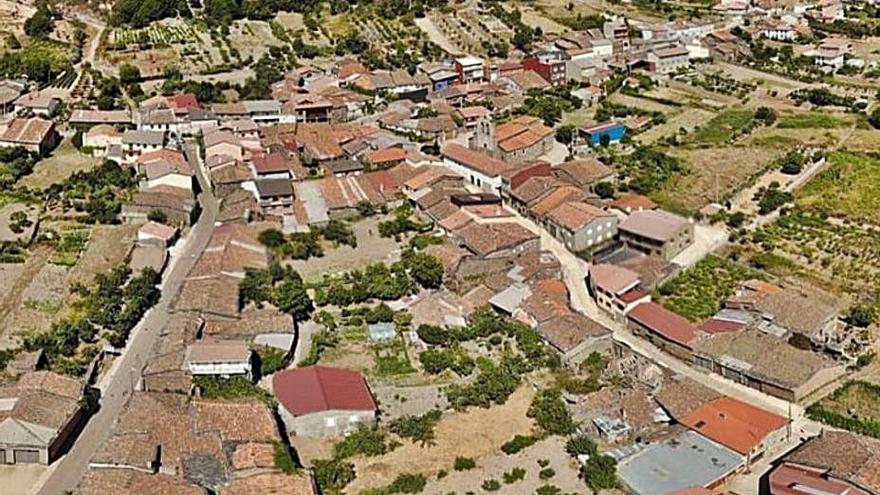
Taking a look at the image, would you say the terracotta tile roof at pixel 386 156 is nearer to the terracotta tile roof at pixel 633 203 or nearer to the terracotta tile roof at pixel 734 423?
the terracotta tile roof at pixel 633 203

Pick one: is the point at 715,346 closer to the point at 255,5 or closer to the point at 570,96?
the point at 570,96

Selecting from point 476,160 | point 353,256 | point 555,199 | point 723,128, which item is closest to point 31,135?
point 353,256

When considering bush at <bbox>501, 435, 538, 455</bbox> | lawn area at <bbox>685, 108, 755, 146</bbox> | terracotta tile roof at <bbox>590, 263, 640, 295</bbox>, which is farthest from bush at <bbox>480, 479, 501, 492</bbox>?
lawn area at <bbox>685, 108, 755, 146</bbox>

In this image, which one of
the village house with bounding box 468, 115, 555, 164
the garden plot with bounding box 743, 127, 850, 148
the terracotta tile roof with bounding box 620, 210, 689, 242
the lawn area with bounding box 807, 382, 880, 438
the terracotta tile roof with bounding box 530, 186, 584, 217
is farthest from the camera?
the garden plot with bounding box 743, 127, 850, 148

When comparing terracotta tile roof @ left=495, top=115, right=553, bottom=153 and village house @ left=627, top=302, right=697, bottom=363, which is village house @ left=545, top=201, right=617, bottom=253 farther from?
terracotta tile roof @ left=495, top=115, right=553, bottom=153

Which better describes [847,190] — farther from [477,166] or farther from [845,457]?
[845,457]

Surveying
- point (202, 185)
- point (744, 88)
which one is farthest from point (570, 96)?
point (202, 185)
